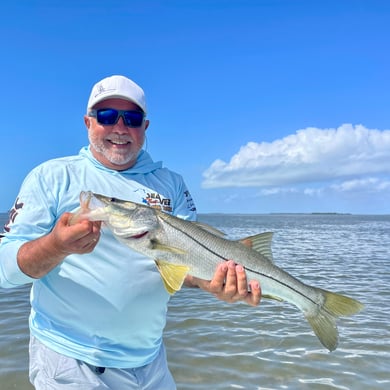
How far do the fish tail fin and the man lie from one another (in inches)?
29.4

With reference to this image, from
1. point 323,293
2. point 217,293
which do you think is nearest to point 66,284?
point 217,293

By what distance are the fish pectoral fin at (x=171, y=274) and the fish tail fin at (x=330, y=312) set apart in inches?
54.7

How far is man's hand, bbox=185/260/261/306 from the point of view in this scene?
3250mm

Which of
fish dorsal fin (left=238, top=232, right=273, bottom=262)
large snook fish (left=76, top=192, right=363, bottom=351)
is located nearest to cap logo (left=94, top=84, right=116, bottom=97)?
large snook fish (left=76, top=192, right=363, bottom=351)

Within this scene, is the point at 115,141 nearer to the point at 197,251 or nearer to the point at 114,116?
the point at 114,116

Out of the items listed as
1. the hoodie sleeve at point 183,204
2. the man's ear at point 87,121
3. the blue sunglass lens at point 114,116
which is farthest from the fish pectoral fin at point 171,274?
the man's ear at point 87,121

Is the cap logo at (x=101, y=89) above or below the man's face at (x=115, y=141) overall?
above

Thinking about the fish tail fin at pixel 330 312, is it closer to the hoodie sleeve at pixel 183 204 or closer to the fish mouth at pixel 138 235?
the hoodie sleeve at pixel 183 204

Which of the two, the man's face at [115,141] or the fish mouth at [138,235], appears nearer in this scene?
the fish mouth at [138,235]

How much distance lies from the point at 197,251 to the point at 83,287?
35.8 inches

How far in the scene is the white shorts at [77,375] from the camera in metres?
2.97

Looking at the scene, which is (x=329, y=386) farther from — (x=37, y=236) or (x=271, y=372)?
(x=37, y=236)

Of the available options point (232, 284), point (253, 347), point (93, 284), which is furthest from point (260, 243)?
point (253, 347)

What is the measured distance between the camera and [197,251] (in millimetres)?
3291
